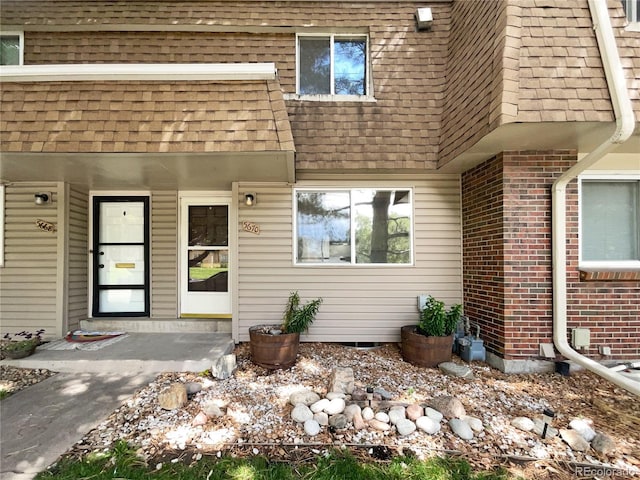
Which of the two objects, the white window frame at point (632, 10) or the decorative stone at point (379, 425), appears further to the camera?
the white window frame at point (632, 10)

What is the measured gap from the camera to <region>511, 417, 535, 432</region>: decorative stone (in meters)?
2.45

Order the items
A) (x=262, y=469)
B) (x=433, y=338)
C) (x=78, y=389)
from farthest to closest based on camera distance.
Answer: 1. (x=433, y=338)
2. (x=78, y=389)
3. (x=262, y=469)

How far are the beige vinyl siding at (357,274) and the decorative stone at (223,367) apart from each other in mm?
1123

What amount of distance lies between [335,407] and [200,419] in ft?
3.76

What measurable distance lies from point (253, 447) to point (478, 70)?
448 cm

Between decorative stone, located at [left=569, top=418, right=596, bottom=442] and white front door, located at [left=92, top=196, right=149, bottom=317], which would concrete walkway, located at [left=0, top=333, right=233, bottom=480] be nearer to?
white front door, located at [left=92, top=196, right=149, bottom=317]

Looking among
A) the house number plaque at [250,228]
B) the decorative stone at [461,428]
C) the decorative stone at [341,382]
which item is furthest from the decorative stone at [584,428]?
the house number plaque at [250,228]

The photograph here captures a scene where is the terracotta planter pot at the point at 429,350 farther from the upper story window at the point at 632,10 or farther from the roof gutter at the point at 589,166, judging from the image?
the upper story window at the point at 632,10

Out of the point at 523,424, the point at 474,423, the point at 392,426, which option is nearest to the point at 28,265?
the point at 392,426

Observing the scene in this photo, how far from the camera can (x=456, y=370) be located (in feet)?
11.6

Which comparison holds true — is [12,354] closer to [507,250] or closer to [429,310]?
[429,310]

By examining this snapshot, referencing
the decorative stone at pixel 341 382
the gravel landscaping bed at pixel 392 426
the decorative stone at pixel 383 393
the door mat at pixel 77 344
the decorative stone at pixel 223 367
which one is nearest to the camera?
the gravel landscaping bed at pixel 392 426

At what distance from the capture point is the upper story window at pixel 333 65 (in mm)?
4664

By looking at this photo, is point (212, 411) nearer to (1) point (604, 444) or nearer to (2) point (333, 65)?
(1) point (604, 444)
